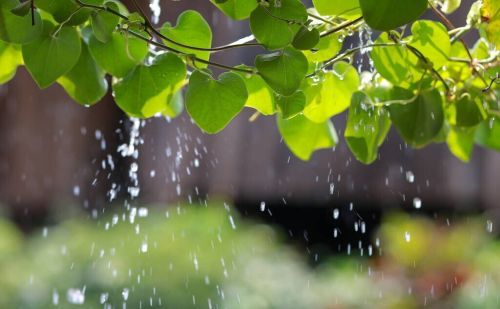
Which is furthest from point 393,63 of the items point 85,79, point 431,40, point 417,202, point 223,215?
point 417,202

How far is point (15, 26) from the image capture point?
566 millimetres

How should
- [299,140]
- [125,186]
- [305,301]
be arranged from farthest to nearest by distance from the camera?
[125,186], [305,301], [299,140]

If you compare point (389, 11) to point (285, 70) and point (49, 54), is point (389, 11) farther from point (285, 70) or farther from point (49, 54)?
point (49, 54)

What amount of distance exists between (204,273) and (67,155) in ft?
4.17

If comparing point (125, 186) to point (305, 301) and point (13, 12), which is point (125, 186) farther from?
point (13, 12)

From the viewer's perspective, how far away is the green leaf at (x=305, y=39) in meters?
0.57

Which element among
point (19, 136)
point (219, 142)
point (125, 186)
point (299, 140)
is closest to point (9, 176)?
point (19, 136)

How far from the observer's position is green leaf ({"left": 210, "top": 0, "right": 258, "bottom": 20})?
60cm

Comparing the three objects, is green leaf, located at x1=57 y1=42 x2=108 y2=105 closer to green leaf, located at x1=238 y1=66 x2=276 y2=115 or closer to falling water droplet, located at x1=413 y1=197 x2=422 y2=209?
green leaf, located at x1=238 y1=66 x2=276 y2=115

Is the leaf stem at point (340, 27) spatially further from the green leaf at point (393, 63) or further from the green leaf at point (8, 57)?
the green leaf at point (8, 57)

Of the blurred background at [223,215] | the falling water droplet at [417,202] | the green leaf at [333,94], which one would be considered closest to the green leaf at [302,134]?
the green leaf at [333,94]

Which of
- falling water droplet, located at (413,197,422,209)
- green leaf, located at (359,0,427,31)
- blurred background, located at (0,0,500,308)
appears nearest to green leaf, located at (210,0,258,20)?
green leaf, located at (359,0,427,31)

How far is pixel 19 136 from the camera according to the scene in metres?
3.43

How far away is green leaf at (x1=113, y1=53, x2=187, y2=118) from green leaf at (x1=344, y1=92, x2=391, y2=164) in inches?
5.6
